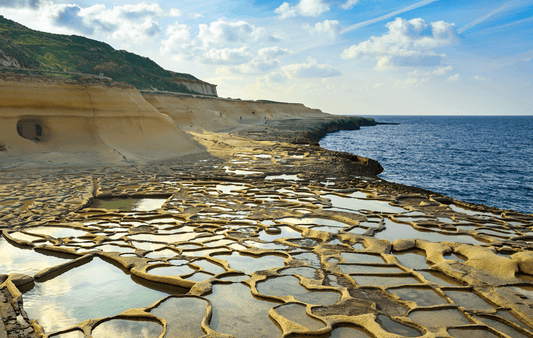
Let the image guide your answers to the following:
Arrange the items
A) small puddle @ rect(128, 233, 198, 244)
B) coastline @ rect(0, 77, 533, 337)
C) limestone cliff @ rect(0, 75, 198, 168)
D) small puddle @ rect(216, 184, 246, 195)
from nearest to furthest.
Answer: coastline @ rect(0, 77, 533, 337)
small puddle @ rect(128, 233, 198, 244)
small puddle @ rect(216, 184, 246, 195)
limestone cliff @ rect(0, 75, 198, 168)

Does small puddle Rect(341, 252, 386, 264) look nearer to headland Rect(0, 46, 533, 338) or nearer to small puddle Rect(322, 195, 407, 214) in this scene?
headland Rect(0, 46, 533, 338)

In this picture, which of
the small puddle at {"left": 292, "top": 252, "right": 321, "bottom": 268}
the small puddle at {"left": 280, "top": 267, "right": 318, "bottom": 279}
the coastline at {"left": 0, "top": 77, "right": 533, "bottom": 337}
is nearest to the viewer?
the coastline at {"left": 0, "top": 77, "right": 533, "bottom": 337}

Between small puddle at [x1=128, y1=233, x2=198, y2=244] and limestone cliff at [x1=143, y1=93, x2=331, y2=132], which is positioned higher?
limestone cliff at [x1=143, y1=93, x2=331, y2=132]

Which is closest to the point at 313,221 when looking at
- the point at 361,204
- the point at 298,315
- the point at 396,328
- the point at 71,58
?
the point at 361,204

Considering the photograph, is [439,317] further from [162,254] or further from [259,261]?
[162,254]

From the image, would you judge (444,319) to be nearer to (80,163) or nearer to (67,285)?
(67,285)

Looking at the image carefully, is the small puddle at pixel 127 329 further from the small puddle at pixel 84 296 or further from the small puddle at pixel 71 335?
the small puddle at pixel 84 296

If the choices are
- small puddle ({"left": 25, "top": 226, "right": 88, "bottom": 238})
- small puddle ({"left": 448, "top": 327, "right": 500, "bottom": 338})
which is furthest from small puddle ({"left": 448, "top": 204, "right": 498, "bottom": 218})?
small puddle ({"left": 25, "top": 226, "right": 88, "bottom": 238})
